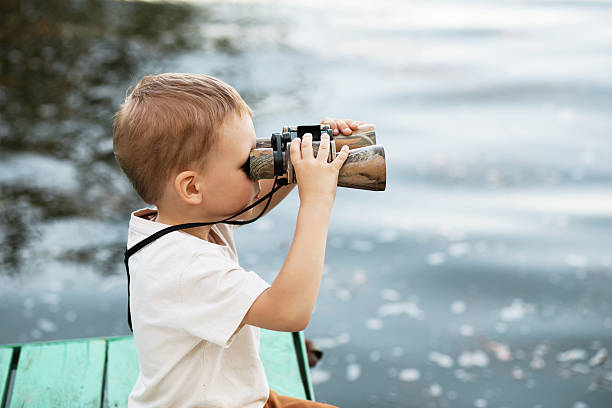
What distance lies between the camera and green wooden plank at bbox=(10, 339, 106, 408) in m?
2.18

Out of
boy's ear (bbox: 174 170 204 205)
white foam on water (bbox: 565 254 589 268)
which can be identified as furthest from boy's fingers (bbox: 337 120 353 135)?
white foam on water (bbox: 565 254 589 268)

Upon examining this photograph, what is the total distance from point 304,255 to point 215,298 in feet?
0.70

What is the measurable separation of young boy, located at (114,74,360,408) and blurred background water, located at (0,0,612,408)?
1.39 meters

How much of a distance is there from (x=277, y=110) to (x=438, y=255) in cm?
227

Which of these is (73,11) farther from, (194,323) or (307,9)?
(194,323)

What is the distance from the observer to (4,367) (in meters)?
2.34

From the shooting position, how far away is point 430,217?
4234 millimetres

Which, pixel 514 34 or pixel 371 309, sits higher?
pixel 514 34

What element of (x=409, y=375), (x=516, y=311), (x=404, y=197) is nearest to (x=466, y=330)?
(x=516, y=311)

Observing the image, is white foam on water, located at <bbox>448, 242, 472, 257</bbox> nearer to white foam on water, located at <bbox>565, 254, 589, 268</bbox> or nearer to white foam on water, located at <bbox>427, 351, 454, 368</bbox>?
white foam on water, located at <bbox>565, 254, 589, 268</bbox>

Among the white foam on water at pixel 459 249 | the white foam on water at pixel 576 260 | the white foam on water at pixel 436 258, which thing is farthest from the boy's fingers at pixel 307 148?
the white foam on water at pixel 576 260

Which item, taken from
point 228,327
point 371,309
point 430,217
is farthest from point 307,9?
point 228,327

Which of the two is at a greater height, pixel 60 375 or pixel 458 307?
→ pixel 60 375

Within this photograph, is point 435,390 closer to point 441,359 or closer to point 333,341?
point 441,359
